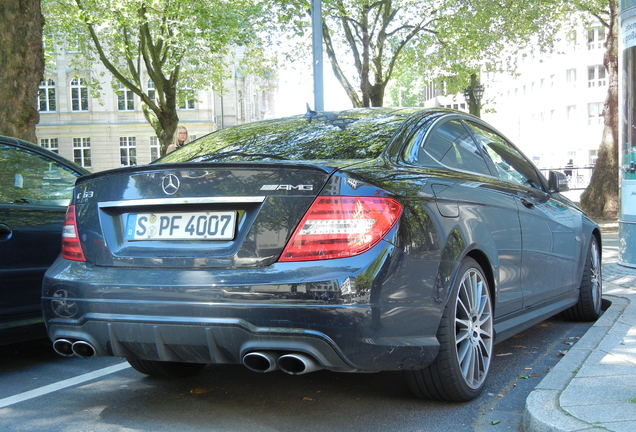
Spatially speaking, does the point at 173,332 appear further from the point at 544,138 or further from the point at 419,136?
the point at 544,138

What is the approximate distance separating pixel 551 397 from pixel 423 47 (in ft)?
93.5

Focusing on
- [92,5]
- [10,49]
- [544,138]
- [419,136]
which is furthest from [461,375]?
[544,138]

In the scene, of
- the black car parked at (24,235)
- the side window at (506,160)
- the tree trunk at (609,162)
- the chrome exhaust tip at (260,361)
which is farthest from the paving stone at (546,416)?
the tree trunk at (609,162)

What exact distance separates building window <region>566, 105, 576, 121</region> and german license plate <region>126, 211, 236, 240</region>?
72.1 m

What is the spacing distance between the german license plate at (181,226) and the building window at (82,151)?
2418 inches

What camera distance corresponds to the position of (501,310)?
15.3 ft

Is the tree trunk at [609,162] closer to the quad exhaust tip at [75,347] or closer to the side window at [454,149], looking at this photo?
the side window at [454,149]

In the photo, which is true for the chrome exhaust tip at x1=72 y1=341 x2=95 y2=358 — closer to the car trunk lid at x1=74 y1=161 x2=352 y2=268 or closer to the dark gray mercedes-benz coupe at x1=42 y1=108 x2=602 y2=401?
the dark gray mercedes-benz coupe at x1=42 y1=108 x2=602 y2=401

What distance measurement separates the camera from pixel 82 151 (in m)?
63.4

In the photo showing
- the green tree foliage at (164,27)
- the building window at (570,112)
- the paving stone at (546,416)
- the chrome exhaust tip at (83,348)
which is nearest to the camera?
the paving stone at (546,416)

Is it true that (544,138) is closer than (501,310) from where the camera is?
No

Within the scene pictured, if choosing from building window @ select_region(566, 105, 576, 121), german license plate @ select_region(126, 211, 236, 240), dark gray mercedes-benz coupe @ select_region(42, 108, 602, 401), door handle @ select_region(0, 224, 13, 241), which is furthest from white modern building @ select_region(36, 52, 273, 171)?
german license plate @ select_region(126, 211, 236, 240)

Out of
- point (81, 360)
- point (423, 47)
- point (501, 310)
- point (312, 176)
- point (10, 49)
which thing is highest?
point (423, 47)

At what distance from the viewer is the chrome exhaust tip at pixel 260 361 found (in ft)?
11.4
